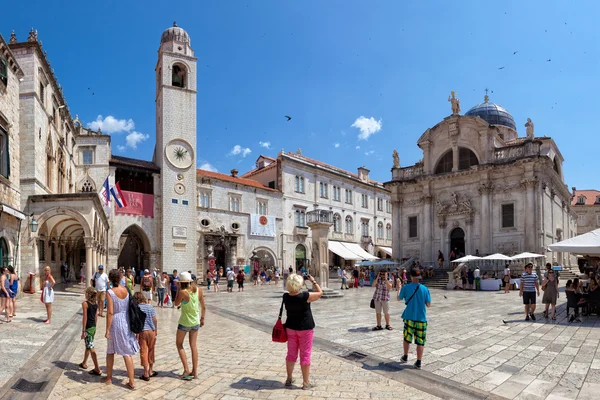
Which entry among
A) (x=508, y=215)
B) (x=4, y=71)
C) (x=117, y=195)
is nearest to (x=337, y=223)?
(x=508, y=215)

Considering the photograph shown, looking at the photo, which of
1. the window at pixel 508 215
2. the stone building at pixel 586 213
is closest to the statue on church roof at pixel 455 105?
the window at pixel 508 215

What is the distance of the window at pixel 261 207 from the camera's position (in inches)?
1549

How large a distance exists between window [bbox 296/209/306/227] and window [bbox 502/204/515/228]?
1864 cm

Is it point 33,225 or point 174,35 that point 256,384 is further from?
point 174,35

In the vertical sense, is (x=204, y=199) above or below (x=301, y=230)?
above

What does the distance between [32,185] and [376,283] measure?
16655 millimetres

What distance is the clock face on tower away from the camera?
33.6 metres

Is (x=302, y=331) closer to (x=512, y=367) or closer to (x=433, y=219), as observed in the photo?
(x=512, y=367)

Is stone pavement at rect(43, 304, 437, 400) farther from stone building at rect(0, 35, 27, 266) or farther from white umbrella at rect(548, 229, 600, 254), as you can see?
stone building at rect(0, 35, 27, 266)

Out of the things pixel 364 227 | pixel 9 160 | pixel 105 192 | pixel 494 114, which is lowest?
pixel 364 227

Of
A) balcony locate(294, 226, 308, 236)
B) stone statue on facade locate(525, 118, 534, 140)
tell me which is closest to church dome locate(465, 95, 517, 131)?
stone statue on facade locate(525, 118, 534, 140)

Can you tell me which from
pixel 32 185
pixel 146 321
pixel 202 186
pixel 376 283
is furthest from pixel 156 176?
pixel 146 321

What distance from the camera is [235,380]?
253 inches

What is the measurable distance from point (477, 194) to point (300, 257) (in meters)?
17.7
